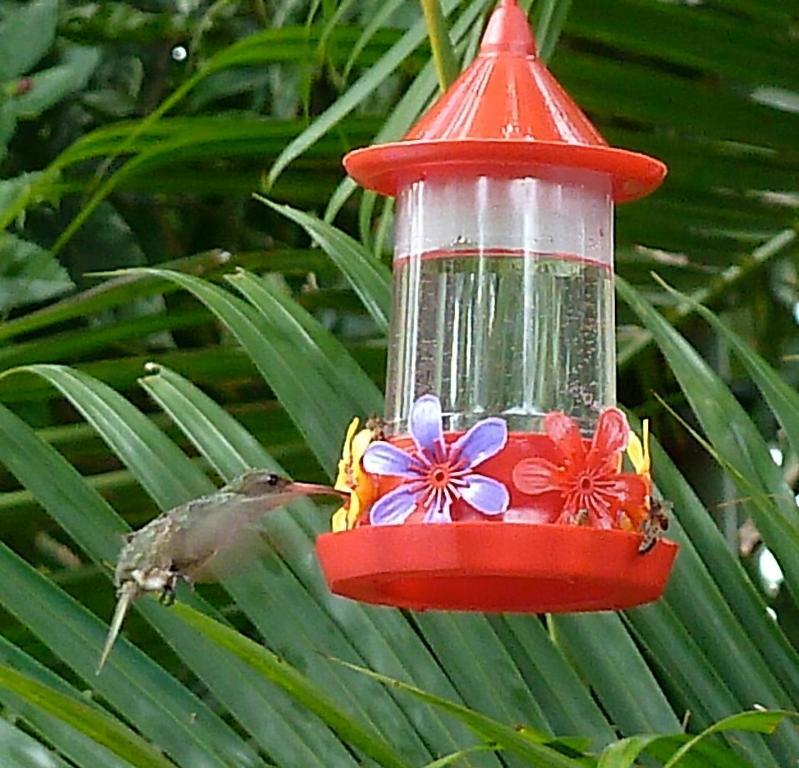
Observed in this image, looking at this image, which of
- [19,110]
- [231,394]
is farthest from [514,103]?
[231,394]

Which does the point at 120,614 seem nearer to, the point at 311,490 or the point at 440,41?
the point at 311,490

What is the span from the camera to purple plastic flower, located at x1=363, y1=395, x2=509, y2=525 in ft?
2.42

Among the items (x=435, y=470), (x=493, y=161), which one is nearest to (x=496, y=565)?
(x=435, y=470)

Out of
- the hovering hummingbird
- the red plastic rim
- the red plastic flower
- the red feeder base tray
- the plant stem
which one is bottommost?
the red feeder base tray

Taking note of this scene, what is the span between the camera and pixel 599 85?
52.6 inches

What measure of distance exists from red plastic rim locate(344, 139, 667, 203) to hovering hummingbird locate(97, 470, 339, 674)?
0.58 feet

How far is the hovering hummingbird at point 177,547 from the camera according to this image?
88 centimetres

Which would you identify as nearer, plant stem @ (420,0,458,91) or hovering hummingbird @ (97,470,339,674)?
plant stem @ (420,0,458,91)

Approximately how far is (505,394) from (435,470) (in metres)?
0.14

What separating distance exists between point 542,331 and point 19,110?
0.63 m

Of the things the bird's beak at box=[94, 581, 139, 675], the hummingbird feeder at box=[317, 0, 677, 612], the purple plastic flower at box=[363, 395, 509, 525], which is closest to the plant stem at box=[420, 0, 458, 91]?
the hummingbird feeder at box=[317, 0, 677, 612]

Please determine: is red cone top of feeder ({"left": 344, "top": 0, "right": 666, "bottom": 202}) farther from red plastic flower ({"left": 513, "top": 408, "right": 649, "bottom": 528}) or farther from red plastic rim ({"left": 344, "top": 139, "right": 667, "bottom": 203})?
red plastic flower ({"left": 513, "top": 408, "right": 649, "bottom": 528})

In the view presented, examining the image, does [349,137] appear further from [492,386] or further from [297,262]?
[492,386]

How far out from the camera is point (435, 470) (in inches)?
29.7
